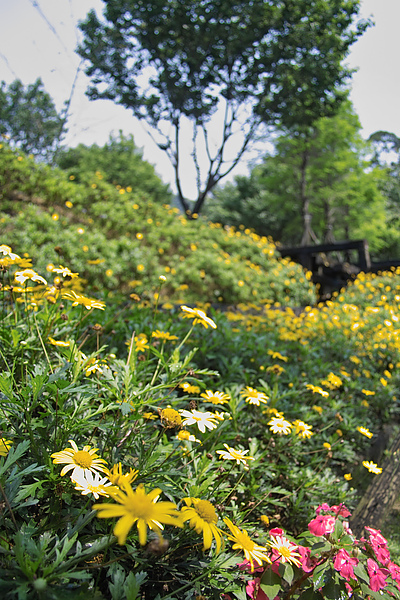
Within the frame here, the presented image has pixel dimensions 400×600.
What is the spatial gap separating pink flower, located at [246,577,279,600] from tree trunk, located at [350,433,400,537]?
38.6 inches

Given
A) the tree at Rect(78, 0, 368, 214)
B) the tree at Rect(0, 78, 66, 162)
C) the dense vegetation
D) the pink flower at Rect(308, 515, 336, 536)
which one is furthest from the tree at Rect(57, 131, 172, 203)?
the pink flower at Rect(308, 515, 336, 536)

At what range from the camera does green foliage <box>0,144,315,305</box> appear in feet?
15.1

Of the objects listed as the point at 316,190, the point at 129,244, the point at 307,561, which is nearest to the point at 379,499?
the point at 307,561

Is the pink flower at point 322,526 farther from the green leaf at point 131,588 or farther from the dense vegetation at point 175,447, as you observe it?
the green leaf at point 131,588

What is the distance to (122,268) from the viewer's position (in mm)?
4801

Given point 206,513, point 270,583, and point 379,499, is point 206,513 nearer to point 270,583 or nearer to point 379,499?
point 270,583

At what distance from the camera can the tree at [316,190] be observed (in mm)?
17359

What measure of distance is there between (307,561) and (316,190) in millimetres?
21178

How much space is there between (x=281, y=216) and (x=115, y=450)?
21116 mm

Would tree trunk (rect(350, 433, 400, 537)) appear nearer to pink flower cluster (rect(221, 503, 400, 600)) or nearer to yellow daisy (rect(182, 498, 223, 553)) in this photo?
pink flower cluster (rect(221, 503, 400, 600))

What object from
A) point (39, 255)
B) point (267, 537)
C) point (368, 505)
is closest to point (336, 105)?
point (39, 255)

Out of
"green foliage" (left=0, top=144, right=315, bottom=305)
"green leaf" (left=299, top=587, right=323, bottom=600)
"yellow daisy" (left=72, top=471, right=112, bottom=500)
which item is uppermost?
"green foliage" (left=0, top=144, right=315, bottom=305)

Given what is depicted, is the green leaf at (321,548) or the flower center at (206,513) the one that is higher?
the flower center at (206,513)

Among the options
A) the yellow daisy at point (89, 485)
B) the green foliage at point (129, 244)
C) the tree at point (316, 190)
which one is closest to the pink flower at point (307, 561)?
the yellow daisy at point (89, 485)
